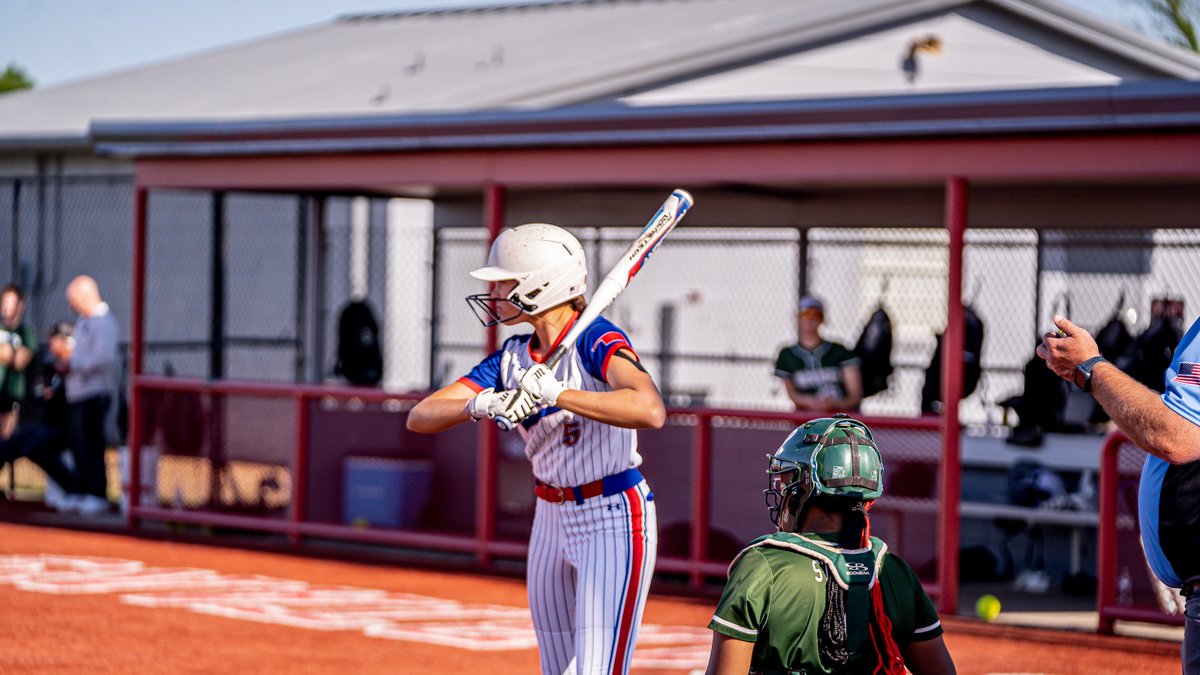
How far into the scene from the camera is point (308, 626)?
8.95 metres

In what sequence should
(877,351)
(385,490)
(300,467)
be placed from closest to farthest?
(385,490)
(300,467)
(877,351)

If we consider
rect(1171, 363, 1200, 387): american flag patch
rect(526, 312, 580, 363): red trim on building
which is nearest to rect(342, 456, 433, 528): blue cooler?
rect(526, 312, 580, 363): red trim on building

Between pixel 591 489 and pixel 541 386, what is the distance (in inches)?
19.3

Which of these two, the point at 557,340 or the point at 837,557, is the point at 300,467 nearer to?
the point at 557,340

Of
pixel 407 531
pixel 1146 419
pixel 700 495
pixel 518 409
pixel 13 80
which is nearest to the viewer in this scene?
pixel 1146 419

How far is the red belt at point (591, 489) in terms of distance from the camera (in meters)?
4.71

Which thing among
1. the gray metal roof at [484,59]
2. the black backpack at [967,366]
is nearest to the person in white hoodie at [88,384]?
the gray metal roof at [484,59]

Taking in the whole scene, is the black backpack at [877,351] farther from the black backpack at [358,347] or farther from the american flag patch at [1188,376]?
the american flag patch at [1188,376]

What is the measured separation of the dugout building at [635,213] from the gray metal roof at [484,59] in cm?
7

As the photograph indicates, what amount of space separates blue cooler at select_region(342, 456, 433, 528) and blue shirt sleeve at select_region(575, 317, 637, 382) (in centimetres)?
732

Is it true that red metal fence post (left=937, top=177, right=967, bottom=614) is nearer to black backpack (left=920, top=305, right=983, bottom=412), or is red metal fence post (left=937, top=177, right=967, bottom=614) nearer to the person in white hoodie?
black backpack (left=920, top=305, right=983, bottom=412)

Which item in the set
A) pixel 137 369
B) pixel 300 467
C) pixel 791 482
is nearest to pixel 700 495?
pixel 300 467

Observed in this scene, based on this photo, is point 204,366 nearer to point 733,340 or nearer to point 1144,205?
point 733,340

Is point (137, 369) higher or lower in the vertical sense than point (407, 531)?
higher
